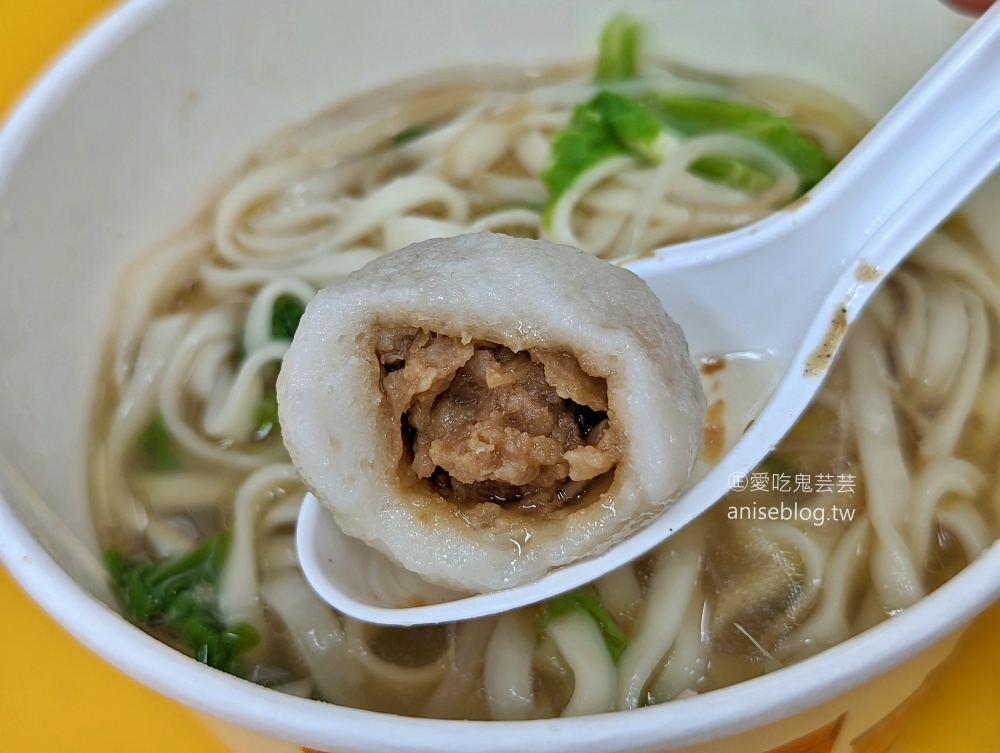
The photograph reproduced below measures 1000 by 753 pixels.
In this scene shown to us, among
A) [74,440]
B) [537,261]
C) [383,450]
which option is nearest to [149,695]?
[74,440]

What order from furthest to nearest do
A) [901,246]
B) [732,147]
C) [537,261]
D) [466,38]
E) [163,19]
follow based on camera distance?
[466,38]
[732,147]
[163,19]
[901,246]
[537,261]

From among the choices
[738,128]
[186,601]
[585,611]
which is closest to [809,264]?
[738,128]

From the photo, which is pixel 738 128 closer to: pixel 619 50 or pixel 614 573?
pixel 619 50

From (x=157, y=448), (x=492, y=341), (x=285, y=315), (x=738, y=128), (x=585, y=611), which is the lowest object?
(x=585, y=611)

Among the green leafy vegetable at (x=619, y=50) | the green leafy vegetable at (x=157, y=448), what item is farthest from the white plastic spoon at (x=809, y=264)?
the green leafy vegetable at (x=619, y=50)

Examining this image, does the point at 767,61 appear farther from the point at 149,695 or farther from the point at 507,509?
the point at 149,695

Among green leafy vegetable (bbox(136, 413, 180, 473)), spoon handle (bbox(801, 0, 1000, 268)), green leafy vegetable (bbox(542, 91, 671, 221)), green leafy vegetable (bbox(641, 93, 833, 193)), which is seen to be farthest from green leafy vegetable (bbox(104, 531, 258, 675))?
green leafy vegetable (bbox(641, 93, 833, 193))
